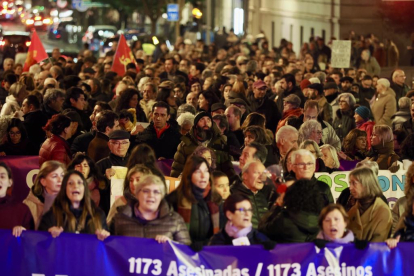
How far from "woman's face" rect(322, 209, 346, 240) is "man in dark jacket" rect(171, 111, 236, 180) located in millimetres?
3787

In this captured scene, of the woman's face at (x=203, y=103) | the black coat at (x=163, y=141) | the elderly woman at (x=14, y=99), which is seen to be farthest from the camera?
the elderly woman at (x=14, y=99)

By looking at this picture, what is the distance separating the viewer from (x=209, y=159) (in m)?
11.2

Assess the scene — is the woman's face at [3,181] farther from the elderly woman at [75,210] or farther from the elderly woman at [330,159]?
the elderly woman at [330,159]

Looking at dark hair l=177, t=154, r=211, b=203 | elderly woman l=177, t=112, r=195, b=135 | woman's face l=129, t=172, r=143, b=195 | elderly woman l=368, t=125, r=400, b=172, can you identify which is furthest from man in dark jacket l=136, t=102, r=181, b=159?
dark hair l=177, t=154, r=211, b=203

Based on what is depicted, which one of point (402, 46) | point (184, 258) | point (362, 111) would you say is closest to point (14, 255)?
point (184, 258)

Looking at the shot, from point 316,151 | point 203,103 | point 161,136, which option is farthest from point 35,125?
point 316,151

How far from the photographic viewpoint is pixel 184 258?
8.88m

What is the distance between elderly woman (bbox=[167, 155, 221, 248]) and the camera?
9375 mm

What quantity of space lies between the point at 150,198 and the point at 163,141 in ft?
16.5

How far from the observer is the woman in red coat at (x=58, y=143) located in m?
12.5

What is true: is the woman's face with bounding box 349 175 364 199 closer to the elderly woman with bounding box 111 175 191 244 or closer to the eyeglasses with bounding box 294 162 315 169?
the eyeglasses with bounding box 294 162 315 169

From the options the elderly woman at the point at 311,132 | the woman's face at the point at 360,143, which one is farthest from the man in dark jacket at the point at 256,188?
the woman's face at the point at 360,143

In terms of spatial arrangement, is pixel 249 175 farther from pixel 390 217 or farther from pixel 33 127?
pixel 33 127

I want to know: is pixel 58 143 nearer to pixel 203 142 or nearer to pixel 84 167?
pixel 203 142
